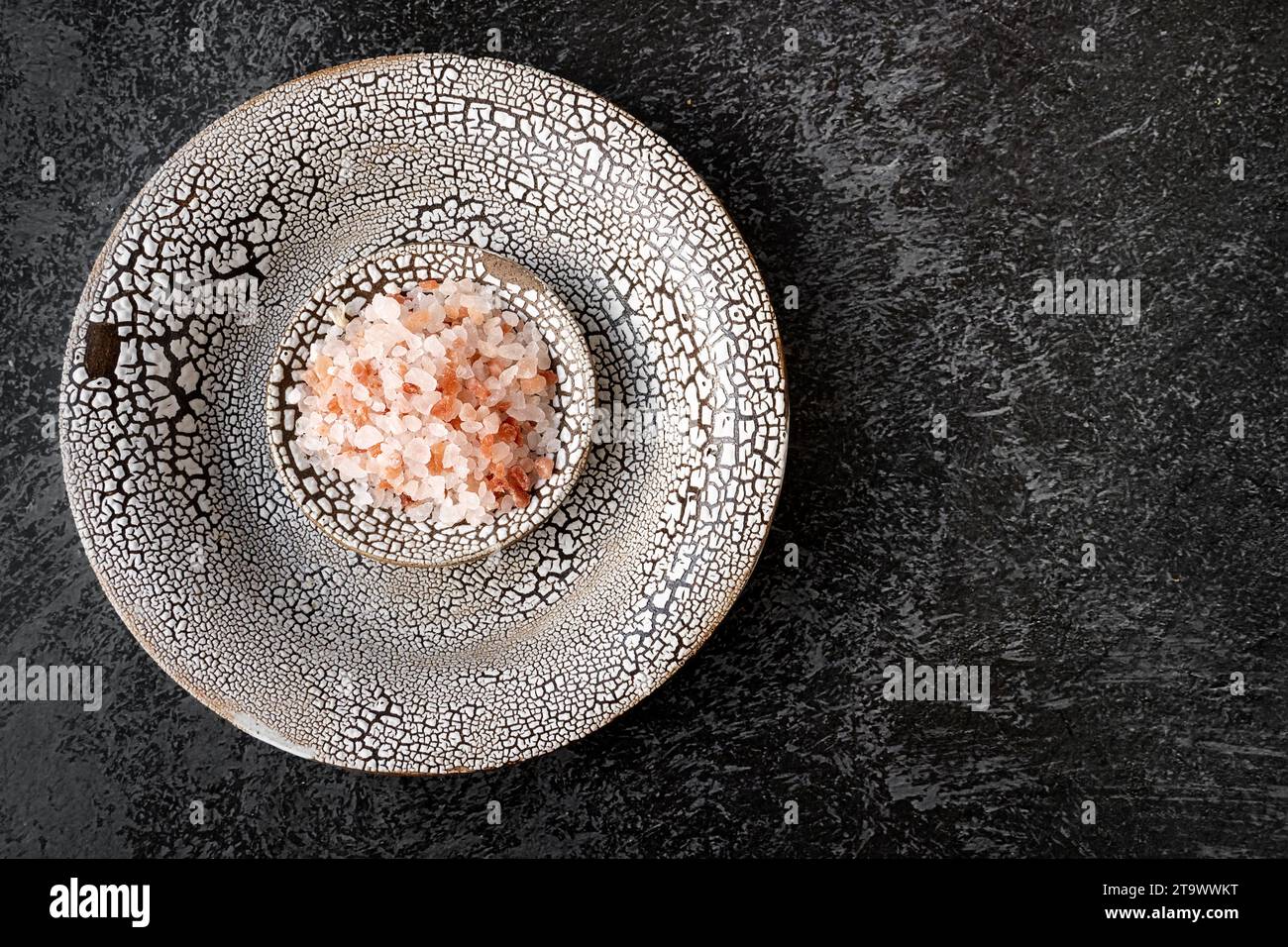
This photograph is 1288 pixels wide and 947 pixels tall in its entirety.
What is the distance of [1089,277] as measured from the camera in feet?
4.93

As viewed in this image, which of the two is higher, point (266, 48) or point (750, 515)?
point (266, 48)

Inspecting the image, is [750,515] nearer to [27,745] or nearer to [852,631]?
[852,631]

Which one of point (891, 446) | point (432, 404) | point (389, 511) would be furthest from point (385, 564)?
point (891, 446)

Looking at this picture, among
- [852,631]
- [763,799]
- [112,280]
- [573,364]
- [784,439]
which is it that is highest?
[112,280]

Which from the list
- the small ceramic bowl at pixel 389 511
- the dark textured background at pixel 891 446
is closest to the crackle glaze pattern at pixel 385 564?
the small ceramic bowl at pixel 389 511

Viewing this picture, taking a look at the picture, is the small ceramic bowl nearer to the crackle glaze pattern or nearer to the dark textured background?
the crackle glaze pattern

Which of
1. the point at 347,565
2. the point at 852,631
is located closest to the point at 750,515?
the point at 852,631

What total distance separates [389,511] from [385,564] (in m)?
0.08

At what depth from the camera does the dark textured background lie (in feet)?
4.89

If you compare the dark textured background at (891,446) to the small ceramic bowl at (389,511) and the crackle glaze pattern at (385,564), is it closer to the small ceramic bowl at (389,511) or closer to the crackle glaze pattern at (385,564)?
the crackle glaze pattern at (385,564)

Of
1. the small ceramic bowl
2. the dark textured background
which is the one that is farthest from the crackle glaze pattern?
the dark textured background

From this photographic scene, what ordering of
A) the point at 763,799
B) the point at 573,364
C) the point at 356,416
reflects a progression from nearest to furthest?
the point at 356,416 < the point at 573,364 < the point at 763,799

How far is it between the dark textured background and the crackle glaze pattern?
0.63 feet

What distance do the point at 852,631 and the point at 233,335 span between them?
1.11m
